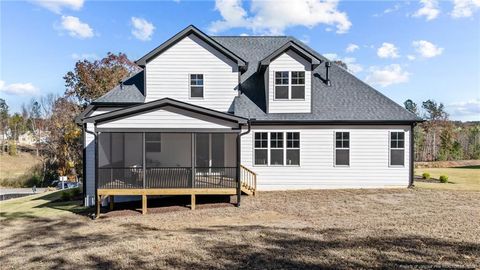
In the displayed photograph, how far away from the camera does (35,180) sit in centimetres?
3900

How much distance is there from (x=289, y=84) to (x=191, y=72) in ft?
16.2

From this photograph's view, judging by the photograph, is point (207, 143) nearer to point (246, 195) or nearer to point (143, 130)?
point (246, 195)

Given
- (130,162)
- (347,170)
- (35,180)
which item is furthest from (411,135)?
(35,180)

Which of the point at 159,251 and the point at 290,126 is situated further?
the point at 290,126

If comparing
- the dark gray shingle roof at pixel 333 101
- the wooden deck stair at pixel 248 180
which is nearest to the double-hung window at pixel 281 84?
the dark gray shingle roof at pixel 333 101

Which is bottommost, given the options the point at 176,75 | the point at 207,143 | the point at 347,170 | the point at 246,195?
the point at 246,195

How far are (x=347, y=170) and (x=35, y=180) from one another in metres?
37.7

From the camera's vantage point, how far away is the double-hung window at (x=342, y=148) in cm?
1620

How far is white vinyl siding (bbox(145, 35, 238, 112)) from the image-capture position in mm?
16297

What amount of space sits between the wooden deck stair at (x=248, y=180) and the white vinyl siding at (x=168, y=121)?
131 inches

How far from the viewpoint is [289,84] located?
16.2 meters

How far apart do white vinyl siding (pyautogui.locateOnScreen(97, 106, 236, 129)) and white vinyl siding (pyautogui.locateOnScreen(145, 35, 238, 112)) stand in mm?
3373

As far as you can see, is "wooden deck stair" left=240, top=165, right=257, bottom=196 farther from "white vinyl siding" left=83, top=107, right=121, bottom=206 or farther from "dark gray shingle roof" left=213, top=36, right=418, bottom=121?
"white vinyl siding" left=83, top=107, right=121, bottom=206

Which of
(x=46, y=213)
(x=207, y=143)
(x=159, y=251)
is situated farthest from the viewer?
(x=207, y=143)
